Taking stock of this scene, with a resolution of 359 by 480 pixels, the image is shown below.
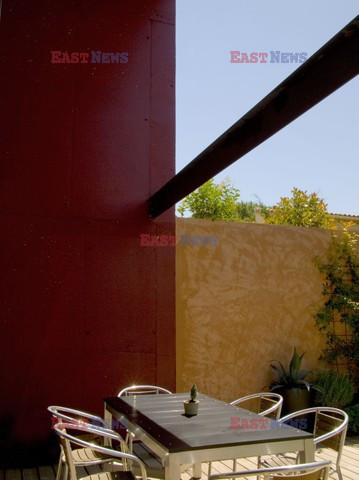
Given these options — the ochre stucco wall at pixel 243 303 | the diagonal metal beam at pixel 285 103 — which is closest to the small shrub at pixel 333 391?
the ochre stucco wall at pixel 243 303

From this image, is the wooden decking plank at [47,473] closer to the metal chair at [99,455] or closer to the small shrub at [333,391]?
the metal chair at [99,455]

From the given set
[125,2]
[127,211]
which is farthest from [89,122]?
[125,2]

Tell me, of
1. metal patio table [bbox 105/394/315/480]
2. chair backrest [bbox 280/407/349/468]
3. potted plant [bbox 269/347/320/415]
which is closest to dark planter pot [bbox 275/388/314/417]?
potted plant [bbox 269/347/320/415]

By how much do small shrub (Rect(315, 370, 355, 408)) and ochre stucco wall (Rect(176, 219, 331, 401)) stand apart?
0.34 metres

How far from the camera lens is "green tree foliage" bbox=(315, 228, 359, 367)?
18.3ft

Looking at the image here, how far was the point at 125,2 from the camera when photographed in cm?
475

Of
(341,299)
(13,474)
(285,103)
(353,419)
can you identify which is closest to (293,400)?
(353,419)

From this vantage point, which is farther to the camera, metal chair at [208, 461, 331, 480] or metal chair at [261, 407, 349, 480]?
metal chair at [261, 407, 349, 480]

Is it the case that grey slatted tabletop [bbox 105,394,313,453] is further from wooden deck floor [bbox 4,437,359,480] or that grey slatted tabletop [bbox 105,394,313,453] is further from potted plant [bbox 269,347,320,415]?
potted plant [bbox 269,347,320,415]

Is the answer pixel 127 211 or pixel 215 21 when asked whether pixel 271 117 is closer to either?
pixel 127 211

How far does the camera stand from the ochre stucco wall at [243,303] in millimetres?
4934

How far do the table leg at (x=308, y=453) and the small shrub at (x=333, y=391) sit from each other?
3054mm

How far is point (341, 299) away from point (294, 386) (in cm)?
132

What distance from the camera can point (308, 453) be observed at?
7.04 ft
